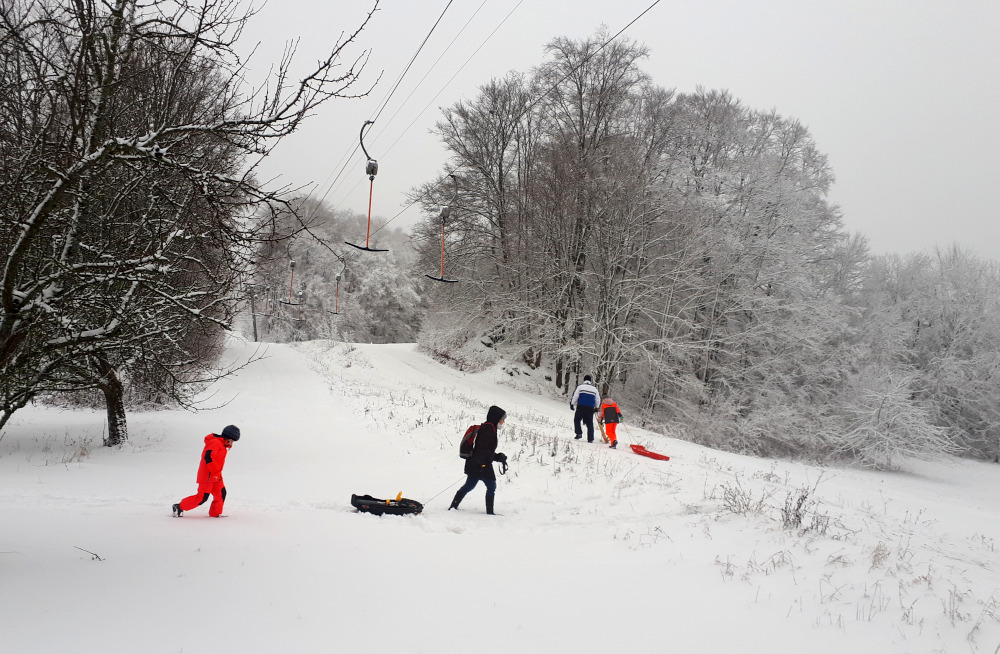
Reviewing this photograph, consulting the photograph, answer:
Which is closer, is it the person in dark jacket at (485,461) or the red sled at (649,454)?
the person in dark jacket at (485,461)

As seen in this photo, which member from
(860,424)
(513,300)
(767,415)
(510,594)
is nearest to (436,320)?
(513,300)

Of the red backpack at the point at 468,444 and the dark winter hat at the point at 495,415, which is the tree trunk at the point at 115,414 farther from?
the dark winter hat at the point at 495,415

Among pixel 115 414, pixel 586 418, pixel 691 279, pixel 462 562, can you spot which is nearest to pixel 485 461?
pixel 462 562

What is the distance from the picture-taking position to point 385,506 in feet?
23.9

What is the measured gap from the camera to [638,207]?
896 inches

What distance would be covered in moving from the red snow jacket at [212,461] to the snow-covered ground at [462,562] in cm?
52

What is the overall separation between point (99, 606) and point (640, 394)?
24.4 m

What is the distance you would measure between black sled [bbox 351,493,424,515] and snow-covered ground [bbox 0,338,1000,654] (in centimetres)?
13

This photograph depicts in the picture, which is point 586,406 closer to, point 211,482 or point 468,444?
point 468,444

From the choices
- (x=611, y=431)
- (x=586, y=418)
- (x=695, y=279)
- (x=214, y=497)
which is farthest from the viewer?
(x=695, y=279)

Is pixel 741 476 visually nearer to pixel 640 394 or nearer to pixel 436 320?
pixel 640 394

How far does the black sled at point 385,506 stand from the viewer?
726 centimetres

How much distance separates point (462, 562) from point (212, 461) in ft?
11.7

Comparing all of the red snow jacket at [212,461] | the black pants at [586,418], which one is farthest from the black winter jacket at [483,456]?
the black pants at [586,418]
